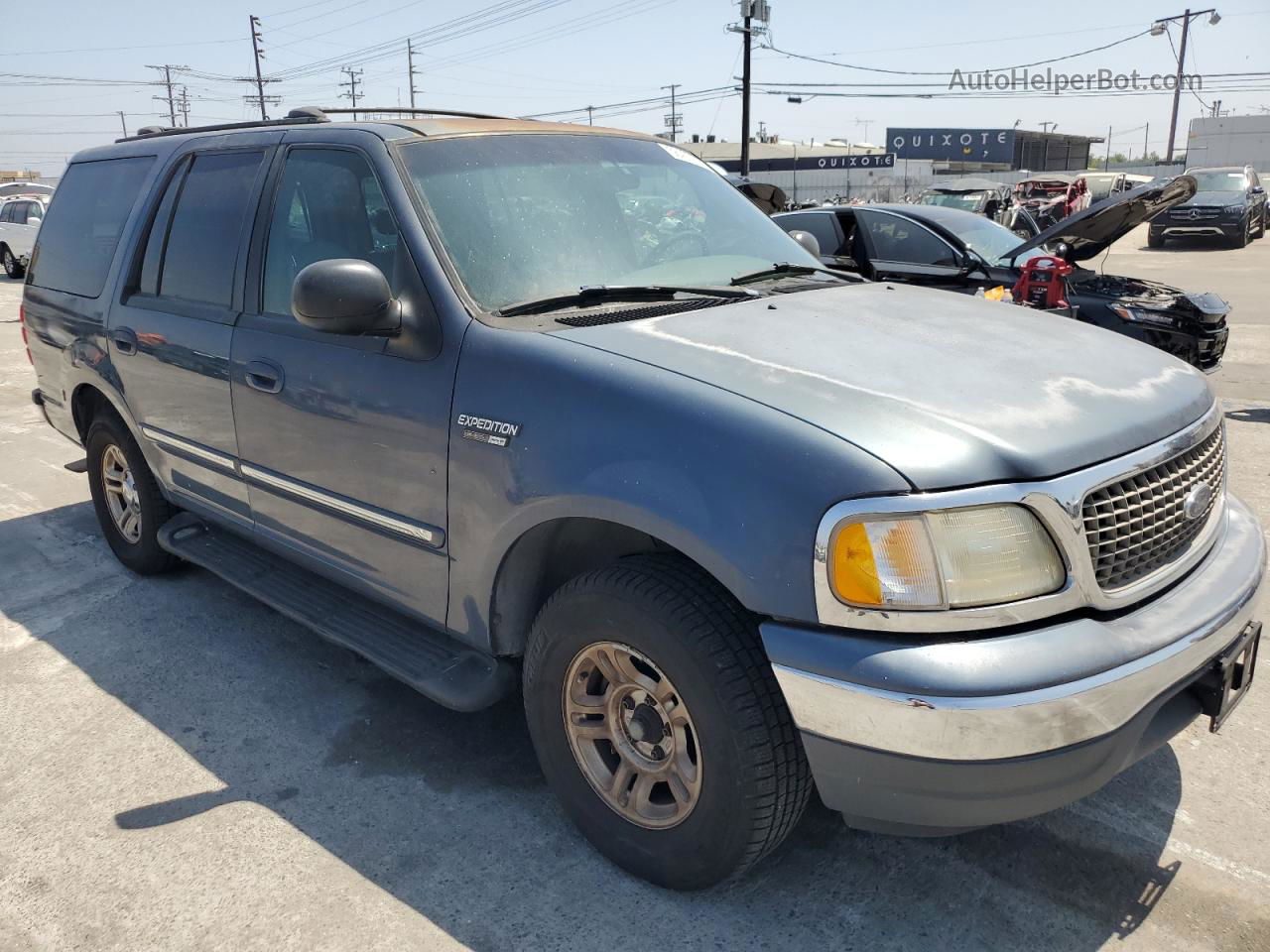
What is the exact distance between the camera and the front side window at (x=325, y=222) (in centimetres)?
304

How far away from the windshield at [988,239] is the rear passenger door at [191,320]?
7054 millimetres

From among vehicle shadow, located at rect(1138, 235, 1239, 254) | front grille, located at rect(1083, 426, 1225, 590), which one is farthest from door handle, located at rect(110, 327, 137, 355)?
vehicle shadow, located at rect(1138, 235, 1239, 254)

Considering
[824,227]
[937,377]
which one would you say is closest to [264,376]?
[937,377]

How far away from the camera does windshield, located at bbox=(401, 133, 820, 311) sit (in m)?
2.89

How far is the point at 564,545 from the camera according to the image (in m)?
2.72

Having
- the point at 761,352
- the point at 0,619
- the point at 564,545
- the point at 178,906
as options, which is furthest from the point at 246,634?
the point at 761,352

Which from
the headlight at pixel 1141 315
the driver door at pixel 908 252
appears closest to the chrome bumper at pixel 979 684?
the headlight at pixel 1141 315

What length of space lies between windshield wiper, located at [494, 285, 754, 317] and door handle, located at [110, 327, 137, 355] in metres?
2.18

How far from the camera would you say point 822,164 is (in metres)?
54.8

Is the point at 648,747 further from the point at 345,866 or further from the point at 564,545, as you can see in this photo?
the point at 345,866

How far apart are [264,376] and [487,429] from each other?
3.78ft

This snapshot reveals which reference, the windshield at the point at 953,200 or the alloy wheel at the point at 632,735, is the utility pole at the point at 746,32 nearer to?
→ the windshield at the point at 953,200

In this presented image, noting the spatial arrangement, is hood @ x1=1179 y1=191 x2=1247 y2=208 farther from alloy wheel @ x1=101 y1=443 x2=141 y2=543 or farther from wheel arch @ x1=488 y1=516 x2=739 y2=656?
wheel arch @ x1=488 y1=516 x2=739 y2=656

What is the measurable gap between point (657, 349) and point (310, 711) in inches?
78.0
